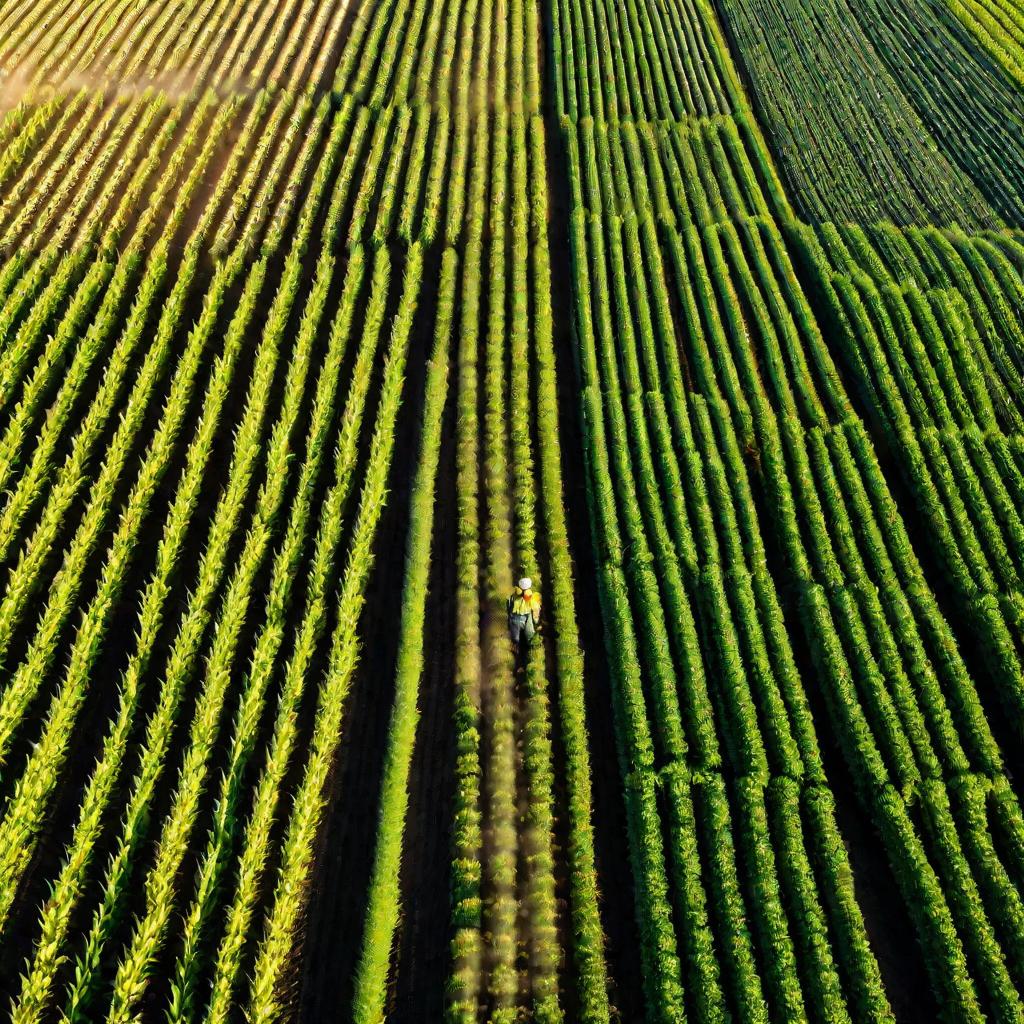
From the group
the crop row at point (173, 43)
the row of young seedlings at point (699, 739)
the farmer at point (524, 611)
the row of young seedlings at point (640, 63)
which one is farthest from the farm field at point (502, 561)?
the row of young seedlings at point (640, 63)

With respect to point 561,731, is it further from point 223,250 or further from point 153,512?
point 223,250

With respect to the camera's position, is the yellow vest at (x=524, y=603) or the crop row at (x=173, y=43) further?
the crop row at (x=173, y=43)

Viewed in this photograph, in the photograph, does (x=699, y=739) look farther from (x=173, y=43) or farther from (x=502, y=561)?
(x=173, y=43)

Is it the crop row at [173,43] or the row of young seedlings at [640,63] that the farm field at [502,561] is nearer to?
the crop row at [173,43]

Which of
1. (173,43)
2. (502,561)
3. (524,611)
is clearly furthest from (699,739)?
(173,43)

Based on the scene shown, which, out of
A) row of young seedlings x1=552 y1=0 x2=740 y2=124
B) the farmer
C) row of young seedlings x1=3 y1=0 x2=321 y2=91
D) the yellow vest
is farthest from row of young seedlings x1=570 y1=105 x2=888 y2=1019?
row of young seedlings x1=3 y1=0 x2=321 y2=91

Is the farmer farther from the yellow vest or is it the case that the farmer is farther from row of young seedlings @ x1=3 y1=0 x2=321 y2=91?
row of young seedlings @ x1=3 y1=0 x2=321 y2=91
